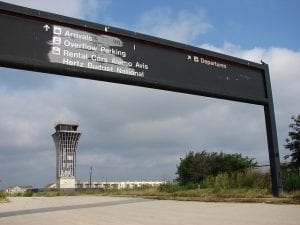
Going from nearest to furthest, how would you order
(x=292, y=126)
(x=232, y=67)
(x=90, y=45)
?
(x=90, y=45)
(x=232, y=67)
(x=292, y=126)

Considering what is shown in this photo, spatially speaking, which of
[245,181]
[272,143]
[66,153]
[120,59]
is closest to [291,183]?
[272,143]

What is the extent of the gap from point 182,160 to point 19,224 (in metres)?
32.5

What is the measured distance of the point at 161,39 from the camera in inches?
552

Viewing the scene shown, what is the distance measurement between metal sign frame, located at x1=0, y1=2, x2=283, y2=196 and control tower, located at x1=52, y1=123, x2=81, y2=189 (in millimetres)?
79233

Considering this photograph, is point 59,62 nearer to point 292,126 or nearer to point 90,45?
point 90,45

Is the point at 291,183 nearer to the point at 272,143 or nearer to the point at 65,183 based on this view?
the point at 272,143

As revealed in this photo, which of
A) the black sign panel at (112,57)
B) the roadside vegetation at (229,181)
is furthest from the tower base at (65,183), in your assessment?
the black sign panel at (112,57)

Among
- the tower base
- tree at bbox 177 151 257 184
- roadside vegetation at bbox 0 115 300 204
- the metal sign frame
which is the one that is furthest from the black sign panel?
the tower base

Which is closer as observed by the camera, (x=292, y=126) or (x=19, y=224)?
(x=19, y=224)

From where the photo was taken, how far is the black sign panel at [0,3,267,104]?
11.3 meters

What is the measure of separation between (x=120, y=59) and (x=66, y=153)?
281 feet

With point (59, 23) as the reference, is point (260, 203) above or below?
below

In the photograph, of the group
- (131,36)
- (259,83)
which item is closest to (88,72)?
(131,36)

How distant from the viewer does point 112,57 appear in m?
12.8
